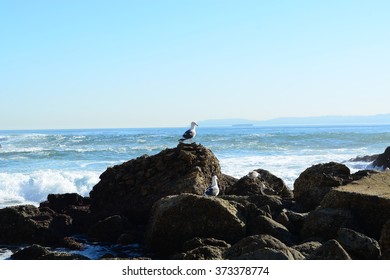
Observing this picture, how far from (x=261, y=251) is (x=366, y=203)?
7.70 feet

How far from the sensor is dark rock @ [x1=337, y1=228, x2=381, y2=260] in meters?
5.82

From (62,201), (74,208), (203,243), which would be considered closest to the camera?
(203,243)

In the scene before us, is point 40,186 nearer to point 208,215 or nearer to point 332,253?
point 208,215

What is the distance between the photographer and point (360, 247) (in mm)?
5867

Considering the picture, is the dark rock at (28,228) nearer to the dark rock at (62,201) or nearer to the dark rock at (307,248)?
the dark rock at (62,201)

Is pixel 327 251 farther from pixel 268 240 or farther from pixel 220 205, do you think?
pixel 220 205

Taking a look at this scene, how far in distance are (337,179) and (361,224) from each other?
7.35ft

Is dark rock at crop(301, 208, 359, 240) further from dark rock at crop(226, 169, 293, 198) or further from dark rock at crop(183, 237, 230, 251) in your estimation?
dark rock at crop(226, 169, 293, 198)

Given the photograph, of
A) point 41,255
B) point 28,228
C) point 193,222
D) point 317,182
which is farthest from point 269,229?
point 28,228

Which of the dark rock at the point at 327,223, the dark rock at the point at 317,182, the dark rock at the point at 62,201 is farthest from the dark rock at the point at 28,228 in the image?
the dark rock at the point at 317,182

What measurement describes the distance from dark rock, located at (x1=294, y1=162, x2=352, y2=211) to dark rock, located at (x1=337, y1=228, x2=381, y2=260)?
2.86 metres

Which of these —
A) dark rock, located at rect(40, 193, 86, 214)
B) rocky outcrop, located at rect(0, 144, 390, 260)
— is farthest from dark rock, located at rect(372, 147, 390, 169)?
dark rock, located at rect(40, 193, 86, 214)

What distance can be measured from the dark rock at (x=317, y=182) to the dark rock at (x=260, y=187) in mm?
669
